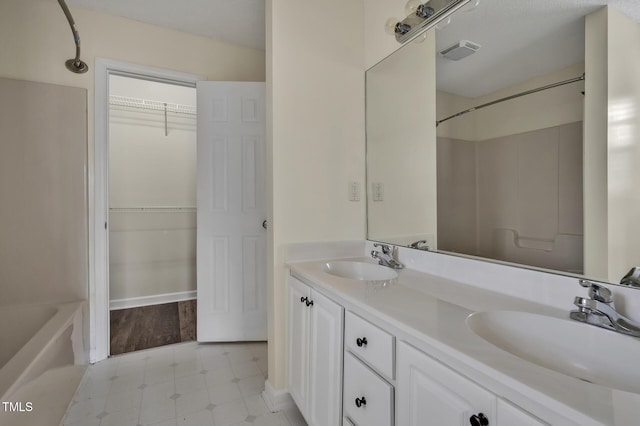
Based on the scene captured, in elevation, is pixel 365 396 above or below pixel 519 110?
below

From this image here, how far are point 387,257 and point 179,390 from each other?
143 centimetres

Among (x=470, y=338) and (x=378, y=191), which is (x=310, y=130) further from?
(x=470, y=338)

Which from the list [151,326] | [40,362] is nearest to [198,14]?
[40,362]

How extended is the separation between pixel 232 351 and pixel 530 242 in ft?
6.64

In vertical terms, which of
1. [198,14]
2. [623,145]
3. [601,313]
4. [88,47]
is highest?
[198,14]

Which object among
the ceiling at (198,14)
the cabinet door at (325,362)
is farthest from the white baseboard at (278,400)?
the ceiling at (198,14)

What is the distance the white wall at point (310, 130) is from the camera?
1533mm

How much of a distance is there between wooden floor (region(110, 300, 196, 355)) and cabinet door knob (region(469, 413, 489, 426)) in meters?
2.31

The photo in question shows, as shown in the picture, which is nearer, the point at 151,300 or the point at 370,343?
the point at 370,343

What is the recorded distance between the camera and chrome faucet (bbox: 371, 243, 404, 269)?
142 cm

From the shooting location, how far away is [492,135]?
1095 millimetres

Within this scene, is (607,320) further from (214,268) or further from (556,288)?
(214,268)

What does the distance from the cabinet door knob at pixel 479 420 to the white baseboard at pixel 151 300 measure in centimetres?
333

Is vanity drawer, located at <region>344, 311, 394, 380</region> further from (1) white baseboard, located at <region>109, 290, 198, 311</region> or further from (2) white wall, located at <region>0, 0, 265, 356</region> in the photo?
(1) white baseboard, located at <region>109, 290, 198, 311</region>
